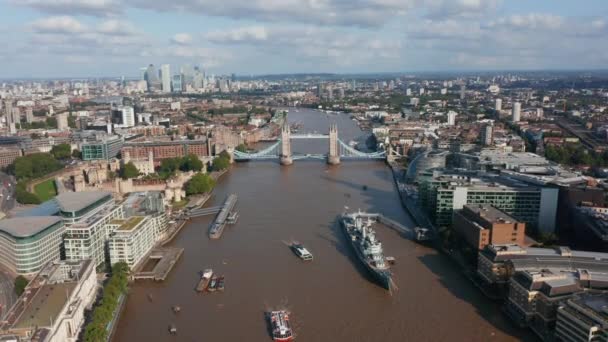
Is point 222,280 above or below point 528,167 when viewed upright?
below

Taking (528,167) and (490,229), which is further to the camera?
(528,167)

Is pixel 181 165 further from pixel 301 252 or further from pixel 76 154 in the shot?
pixel 301 252

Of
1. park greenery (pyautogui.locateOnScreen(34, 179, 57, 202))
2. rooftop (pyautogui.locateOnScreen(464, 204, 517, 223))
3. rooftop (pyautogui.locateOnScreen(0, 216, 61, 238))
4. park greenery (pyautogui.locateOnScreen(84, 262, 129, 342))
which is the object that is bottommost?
park greenery (pyautogui.locateOnScreen(34, 179, 57, 202))

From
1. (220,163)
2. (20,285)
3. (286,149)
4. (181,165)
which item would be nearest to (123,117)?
(181,165)

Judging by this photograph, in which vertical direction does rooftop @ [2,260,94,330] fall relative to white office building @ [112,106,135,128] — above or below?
below

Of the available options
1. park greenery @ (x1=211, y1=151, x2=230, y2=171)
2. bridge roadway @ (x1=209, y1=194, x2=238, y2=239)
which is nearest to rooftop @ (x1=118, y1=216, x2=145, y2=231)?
bridge roadway @ (x1=209, y1=194, x2=238, y2=239)

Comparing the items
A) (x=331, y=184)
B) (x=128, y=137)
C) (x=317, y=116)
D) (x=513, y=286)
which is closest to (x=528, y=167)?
(x=331, y=184)

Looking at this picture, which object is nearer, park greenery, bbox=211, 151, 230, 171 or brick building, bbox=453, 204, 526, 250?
brick building, bbox=453, 204, 526, 250

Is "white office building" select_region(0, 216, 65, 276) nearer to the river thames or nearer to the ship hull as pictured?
Answer: the river thames

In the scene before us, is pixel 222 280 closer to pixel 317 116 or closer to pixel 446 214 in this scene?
pixel 446 214
